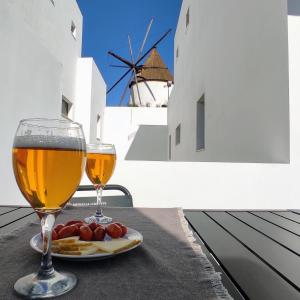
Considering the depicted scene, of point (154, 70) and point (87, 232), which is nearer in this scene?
point (87, 232)

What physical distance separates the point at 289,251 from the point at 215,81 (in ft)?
13.9

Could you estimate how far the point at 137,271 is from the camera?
1.65 ft

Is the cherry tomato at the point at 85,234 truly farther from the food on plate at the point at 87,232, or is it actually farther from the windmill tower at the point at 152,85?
the windmill tower at the point at 152,85

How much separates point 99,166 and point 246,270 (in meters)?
0.50

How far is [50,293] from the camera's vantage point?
410mm

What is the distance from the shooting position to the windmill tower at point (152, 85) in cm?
1594

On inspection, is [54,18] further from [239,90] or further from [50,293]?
[50,293]

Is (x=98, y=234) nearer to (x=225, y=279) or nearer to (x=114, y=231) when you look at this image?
(x=114, y=231)

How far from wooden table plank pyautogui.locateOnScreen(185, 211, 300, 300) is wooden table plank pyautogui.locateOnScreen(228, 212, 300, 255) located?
12 centimetres

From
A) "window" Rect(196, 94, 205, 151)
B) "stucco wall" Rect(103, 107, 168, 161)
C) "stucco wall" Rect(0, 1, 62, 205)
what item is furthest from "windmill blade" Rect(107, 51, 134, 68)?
"stucco wall" Rect(0, 1, 62, 205)

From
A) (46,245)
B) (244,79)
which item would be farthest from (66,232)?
(244,79)

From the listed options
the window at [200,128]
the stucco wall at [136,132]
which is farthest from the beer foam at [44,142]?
the stucco wall at [136,132]

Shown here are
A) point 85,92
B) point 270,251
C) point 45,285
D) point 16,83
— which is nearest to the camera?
point 45,285

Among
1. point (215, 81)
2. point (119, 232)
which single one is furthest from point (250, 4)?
point (119, 232)
